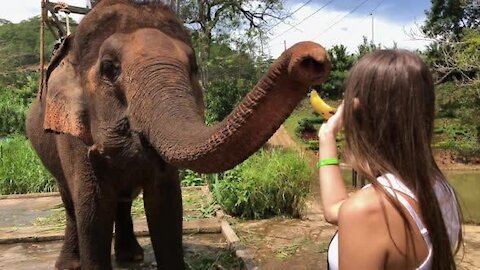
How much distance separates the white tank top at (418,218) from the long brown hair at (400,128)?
0.02m

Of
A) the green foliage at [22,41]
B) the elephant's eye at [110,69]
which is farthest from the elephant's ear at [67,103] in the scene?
the green foliage at [22,41]

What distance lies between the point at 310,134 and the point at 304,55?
77.4 feet

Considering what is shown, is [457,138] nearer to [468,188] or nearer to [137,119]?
[468,188]

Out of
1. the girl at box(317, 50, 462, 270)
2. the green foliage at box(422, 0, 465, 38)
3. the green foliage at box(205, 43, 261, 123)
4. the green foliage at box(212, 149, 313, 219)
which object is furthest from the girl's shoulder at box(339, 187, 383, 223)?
the green foliage at box(422, 0, 465, 38)

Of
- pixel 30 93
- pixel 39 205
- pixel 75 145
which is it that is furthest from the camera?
pixel 30 93

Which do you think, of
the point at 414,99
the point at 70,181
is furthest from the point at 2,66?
the point at 414,99

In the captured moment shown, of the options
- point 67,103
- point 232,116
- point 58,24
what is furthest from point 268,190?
point 232,116

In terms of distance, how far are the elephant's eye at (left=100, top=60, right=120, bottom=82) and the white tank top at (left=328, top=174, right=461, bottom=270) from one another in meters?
2.41

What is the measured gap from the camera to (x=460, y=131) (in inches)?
952

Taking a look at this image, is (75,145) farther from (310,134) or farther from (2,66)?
(2,66)

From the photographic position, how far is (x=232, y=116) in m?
2.47

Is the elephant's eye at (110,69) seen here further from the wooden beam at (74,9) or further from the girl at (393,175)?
the girl at (393,175)

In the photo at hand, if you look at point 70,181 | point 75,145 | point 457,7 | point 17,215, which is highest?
point 457,7

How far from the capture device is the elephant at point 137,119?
2502 millimetres
